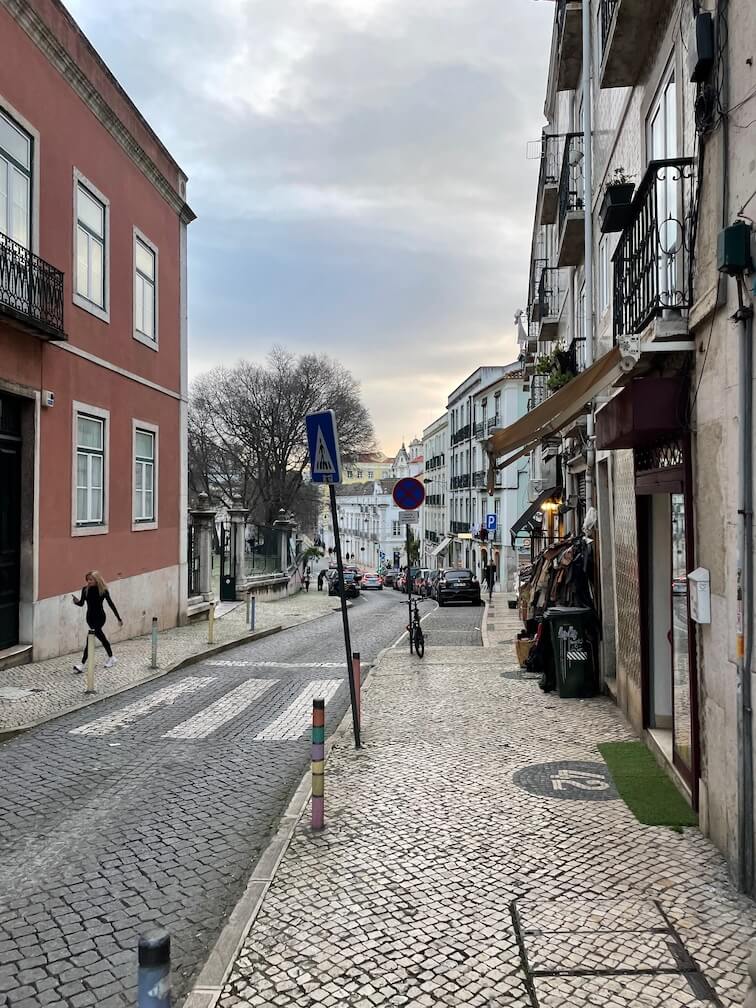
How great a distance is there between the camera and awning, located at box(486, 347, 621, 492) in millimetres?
6023

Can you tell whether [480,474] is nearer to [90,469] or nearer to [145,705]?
[90,469]

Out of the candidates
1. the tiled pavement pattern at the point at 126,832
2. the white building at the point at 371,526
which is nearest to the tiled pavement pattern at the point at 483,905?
the tiled pavement pattern at the point at 126,832

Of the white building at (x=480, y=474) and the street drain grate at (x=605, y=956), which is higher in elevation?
the white building at (x=480, y=474)

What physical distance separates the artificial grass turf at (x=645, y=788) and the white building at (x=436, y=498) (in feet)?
176

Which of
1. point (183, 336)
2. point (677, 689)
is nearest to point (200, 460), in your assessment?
point (183, 336)

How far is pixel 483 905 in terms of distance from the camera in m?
4.45

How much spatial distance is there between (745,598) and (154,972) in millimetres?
3431

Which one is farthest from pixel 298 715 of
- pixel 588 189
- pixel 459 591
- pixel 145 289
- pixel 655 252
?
pixel 459 591

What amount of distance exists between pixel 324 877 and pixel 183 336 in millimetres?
17070

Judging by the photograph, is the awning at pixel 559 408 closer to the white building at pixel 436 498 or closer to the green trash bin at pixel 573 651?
the green trash bin at pixel 573 651

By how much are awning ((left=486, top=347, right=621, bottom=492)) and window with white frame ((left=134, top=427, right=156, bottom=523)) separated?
1065cm

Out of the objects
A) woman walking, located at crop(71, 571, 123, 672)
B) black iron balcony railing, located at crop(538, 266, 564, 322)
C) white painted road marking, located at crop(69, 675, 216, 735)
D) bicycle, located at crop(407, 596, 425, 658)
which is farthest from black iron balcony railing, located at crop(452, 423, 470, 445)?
white painted road marking, located at crop(69, 675, 216, 735)

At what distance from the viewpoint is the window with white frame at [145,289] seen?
55.9 feet

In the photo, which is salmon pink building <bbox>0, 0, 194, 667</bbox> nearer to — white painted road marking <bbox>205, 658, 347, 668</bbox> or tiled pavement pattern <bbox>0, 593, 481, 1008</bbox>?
white painted road marking <bbox>205, 658, 347, 668</bbox>
